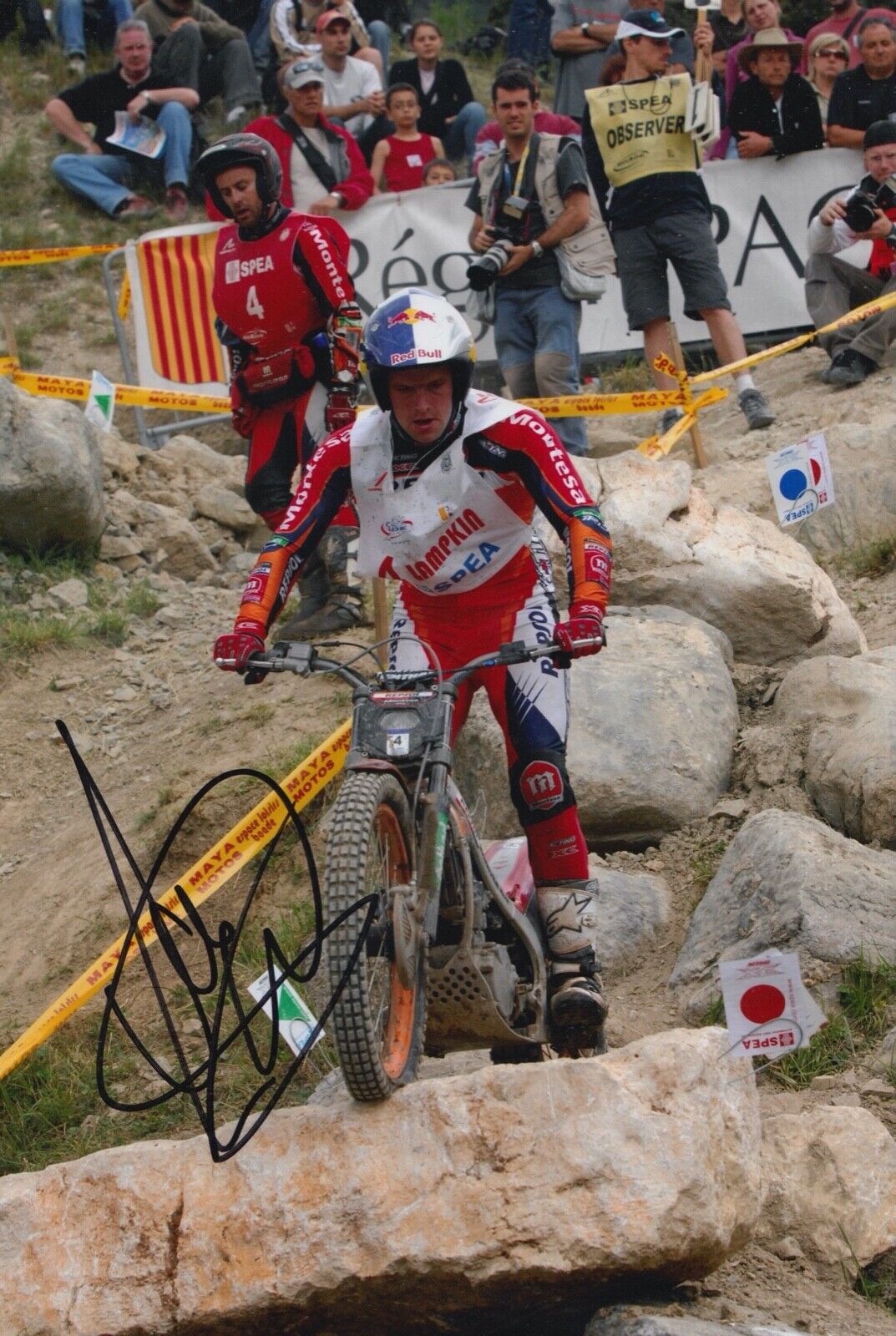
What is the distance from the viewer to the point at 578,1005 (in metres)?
4.91

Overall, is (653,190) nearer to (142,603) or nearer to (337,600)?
(337,600)

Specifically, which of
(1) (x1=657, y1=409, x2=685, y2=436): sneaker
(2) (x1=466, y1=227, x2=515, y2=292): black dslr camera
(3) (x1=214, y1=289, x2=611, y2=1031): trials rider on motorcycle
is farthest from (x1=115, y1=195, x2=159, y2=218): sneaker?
(3) (x1=214, y1=289, x2=611, y2=1031): trials rider on motorcycle

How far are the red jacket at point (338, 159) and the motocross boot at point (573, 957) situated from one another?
7.04m

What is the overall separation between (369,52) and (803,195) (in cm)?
415

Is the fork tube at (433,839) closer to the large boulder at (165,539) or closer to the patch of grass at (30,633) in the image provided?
the patch of grass at (30,633)

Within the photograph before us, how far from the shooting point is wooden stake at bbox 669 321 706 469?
995 cm

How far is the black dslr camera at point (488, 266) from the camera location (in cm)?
952

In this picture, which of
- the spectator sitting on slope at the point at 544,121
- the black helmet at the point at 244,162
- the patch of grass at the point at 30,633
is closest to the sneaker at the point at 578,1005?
the black helmet at the point at 244,162

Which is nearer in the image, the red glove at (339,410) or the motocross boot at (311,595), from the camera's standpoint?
the red glove at (339,410)

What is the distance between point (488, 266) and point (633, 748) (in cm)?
402

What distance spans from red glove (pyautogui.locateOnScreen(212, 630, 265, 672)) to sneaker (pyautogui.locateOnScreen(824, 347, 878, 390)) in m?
7.26

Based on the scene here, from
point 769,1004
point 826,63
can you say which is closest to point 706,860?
point 769,1004

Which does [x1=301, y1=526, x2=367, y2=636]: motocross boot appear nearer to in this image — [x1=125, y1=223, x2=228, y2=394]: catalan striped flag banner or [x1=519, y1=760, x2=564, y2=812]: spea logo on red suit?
[x1=519, y1=760, x2=564, y2=812]: spea logo on red suit

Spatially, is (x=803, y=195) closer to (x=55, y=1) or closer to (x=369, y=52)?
(x=369, y=52)
